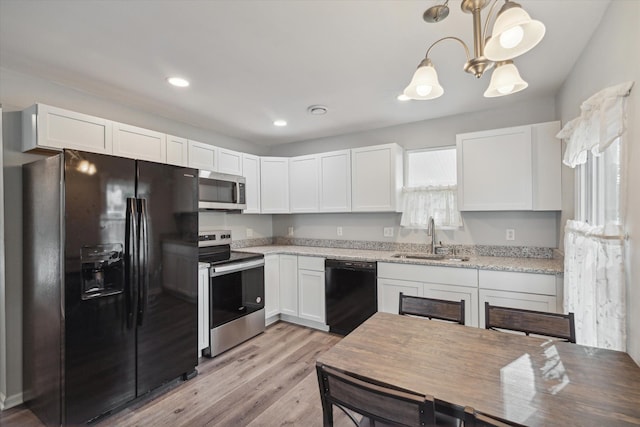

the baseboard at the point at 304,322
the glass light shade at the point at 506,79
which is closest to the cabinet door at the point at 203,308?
the baseboard at the point at 304,322

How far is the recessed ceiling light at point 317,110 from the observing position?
306cm

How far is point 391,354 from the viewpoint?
130cm

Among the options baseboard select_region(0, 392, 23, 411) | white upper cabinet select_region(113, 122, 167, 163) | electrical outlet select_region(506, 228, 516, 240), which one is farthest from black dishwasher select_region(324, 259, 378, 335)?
baseboard select_region(0, 392, 23, 411)

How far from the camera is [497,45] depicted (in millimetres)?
1072

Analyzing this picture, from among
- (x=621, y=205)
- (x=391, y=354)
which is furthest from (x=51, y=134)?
(x=621, y=205)

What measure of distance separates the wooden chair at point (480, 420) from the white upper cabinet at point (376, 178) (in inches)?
105

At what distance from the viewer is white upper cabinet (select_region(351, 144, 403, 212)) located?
346 centimetres

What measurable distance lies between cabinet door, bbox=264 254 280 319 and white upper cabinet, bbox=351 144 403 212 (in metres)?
1.18

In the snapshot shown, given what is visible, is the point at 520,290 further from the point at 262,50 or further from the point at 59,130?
the point at 59,130

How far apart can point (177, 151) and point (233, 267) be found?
50.6 inches

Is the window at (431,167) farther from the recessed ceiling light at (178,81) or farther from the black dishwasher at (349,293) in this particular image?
the recessed ceiling light at (178,81)

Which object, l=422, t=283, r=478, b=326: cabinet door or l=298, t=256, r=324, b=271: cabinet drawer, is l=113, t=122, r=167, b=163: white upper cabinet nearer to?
l=298, t=256, r=324, b=271: cabinet drawer

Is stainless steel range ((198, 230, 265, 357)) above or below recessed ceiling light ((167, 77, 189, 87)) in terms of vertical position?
below

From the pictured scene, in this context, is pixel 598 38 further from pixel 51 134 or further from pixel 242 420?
pixel 51 134
